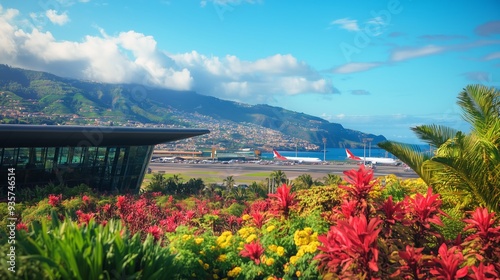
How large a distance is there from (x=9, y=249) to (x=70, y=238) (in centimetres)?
67

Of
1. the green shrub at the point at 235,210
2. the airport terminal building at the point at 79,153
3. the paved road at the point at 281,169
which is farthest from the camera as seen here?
the paved road at the point at 281,169

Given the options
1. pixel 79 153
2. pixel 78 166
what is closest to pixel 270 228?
pixel 79 153

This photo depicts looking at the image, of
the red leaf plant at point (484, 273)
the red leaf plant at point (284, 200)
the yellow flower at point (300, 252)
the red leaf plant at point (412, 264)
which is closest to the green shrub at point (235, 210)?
the red leaf plant at point (284, 200)

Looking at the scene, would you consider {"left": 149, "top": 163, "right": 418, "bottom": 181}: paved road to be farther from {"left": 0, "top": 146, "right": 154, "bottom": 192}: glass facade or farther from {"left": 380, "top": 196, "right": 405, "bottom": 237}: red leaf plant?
{"left": 380, "top": 196, "right": 405, "bottom": 237}: red leaf plant

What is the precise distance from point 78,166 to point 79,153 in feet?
2.38

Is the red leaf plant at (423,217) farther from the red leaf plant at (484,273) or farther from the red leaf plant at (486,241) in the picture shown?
the red leaf plant at (484,273)

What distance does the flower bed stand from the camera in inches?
186

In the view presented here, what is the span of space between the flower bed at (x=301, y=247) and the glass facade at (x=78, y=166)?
630 inches

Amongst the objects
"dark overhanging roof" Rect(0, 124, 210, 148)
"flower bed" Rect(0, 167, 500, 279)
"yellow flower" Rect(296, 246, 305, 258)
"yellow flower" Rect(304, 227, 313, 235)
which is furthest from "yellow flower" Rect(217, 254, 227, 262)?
"dark overhanging roof" Rect(0, 124, 210, 148)

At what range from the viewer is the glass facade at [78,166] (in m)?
20.5

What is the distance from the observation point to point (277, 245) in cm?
723

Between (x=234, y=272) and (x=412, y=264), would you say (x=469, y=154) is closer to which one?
(x=412, y=264)

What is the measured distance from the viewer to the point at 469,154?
912cm

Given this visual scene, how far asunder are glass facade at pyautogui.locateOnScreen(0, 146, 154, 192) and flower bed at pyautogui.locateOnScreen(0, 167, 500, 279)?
16.0 m
